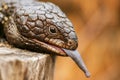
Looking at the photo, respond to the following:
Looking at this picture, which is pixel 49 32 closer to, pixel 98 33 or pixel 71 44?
pixel 71 44

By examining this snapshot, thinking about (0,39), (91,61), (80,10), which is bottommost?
(91,61)

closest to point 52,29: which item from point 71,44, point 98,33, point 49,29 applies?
point 49,29

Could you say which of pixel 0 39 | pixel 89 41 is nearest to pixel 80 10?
pixel 89 41

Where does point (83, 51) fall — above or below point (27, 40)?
below

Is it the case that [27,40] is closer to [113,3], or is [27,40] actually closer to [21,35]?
[21,35]

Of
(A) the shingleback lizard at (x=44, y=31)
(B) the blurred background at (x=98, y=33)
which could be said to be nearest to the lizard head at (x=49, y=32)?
(A) the shingleback lizard at (x=44, y=31)

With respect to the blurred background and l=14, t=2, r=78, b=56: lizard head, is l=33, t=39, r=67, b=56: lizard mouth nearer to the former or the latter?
l=14, t=2, r=78, b=56: lizard head
